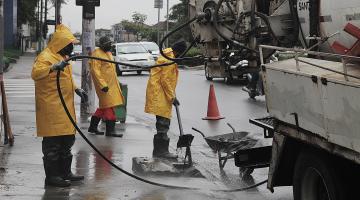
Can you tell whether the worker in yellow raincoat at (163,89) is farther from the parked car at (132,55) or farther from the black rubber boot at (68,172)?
the parked car at (132,55)

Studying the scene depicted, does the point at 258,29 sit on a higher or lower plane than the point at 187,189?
higher

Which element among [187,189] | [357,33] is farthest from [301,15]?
[187,189]

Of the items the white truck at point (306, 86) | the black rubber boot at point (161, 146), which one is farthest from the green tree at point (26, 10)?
the white truck at point (306, 86)

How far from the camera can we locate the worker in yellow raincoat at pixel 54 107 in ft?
23.1

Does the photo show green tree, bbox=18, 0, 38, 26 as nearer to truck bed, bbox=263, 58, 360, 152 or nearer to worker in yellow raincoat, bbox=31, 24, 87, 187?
worker in yellow raincoat, bbox=31, 24, 87, 187

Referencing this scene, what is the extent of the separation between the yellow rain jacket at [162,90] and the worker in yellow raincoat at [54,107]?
1488mm

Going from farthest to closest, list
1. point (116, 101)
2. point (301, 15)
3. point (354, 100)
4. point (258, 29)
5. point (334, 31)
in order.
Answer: point (116, 101) → point (258, 29) → point (301, 15) → point (334, 31) → point (354, 100)

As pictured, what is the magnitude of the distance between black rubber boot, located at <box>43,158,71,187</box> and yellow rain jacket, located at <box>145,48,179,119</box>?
72.6 inches

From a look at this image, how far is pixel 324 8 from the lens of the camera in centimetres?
532

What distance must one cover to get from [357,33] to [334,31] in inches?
15.4

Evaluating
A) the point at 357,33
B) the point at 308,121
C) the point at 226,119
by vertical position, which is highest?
the point at 357,33

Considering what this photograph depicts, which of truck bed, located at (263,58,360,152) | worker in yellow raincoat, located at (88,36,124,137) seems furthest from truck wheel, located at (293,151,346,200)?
worker in yellow raincoat, located at (88,36,124,137)

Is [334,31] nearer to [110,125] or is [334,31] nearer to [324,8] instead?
[324,8]

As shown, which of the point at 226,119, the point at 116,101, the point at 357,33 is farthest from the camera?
the point at 226,119
